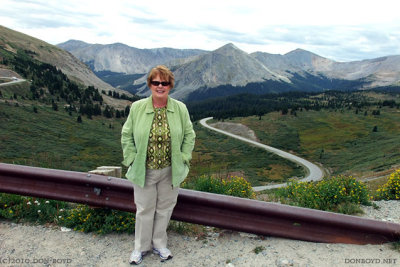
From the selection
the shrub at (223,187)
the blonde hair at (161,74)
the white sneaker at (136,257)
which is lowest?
the white sneaker at (136,257)

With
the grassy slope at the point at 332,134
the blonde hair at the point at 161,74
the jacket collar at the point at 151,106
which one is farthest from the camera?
the grassy slope at the point at 332,134

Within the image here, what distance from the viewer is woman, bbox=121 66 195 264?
14.4 ft

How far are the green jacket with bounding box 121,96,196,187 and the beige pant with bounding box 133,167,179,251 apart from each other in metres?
0.18

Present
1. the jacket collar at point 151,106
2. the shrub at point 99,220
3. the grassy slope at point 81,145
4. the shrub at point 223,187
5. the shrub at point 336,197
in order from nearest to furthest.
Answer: the jacket collar at point 151,106, the shrub at point 99,220, the shrub at point 336,197, the shrub at point 223,187, the grassy slope at point 81,145

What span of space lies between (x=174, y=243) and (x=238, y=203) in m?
1.42

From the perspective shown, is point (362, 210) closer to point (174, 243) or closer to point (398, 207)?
point (398, 207)

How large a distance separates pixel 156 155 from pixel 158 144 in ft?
0.60

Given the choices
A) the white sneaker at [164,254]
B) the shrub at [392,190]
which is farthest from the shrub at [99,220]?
the shrub at [392,190]

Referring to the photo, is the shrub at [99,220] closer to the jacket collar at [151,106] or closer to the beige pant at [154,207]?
the beige pant at [154,207]

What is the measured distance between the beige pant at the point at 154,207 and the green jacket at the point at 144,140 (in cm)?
18

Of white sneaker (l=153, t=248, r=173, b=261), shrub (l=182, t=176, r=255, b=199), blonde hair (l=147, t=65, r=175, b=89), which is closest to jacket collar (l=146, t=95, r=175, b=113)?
blonde hair (l=147, t=65, r=175, b=89)

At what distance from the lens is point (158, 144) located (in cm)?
444

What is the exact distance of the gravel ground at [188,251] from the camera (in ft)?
Answer: 14.4

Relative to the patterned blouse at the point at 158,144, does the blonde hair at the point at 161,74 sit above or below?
above
